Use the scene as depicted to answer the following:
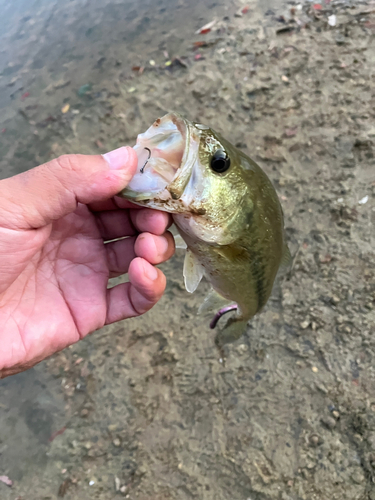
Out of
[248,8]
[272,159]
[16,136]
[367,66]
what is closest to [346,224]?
[272,159]

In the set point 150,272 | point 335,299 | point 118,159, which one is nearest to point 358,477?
point 335,299

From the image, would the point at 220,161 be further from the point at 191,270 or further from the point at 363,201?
the point at 363,201

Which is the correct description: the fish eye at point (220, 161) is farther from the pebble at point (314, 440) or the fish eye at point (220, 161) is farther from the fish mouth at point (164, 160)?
the pebble at point (314, 440)

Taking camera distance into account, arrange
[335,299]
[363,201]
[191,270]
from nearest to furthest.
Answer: [191,270]
[335,299]
[363,201]

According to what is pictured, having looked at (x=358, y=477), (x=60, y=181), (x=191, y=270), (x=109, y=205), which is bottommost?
(x=358, y=477)

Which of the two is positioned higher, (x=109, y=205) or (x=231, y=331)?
(x=109, y=205)

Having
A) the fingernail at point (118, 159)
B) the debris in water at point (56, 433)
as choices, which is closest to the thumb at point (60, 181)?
the fingernail at point (118, 159)

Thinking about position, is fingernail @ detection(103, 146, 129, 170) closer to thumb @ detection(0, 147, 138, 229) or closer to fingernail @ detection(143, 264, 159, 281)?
Answer: thumb @ detection(0, 147, 138, 229)
